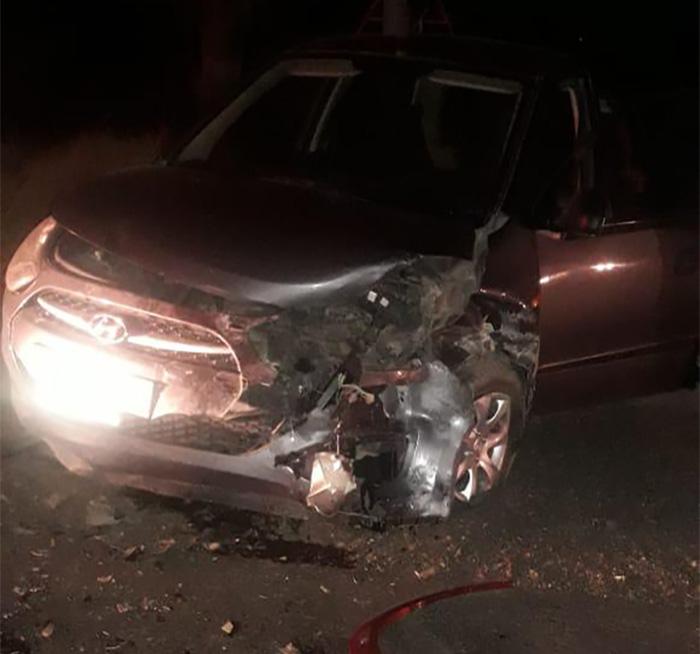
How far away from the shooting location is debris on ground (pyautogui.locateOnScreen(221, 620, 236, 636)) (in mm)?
3514

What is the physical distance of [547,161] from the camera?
4.65 m

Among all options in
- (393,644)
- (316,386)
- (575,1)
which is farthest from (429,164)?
(575,1)

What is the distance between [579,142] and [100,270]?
2166mm

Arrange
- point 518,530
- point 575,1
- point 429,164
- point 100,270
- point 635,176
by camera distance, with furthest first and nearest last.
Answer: point 575,1
point 635,176
point 429,164
point 518,530
point 100,270

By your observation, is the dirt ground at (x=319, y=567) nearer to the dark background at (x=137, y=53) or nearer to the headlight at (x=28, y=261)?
the headlight at (x=28, y=261)

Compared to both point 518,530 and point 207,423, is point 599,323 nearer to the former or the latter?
point 518,530

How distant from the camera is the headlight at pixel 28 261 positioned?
12.7 feet

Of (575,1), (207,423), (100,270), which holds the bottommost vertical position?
(575,1)

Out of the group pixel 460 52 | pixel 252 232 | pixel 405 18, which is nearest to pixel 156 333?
pixel 252 232

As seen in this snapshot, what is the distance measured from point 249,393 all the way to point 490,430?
1.17 meters

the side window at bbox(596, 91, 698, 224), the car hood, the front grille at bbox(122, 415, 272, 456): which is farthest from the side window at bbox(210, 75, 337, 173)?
the front grille at bbox(122, 415, 272, 456)

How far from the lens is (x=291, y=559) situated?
3967 mm

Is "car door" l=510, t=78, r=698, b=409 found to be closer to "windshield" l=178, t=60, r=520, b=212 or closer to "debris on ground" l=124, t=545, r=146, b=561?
"windshield" l=178, t=60, r=520, b=212

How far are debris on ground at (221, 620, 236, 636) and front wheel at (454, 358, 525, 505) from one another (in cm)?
95
